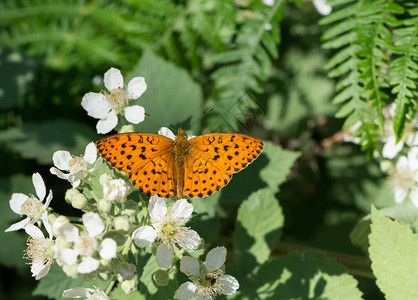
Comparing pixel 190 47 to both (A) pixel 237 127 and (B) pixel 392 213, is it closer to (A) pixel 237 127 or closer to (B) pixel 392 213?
(A) pixel 237 127

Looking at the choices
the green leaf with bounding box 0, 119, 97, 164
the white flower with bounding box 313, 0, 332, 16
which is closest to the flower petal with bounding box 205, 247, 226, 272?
the green leaf with bounding box 0, 119, 97, 164

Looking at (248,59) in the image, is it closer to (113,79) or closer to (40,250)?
(113,79)

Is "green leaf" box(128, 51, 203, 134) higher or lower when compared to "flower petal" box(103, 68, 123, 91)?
lower

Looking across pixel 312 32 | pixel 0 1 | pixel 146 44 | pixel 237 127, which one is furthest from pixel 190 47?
pixel 0 1

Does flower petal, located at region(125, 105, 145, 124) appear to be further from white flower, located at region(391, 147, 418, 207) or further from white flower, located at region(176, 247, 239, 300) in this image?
white flower, located at region(391, 147, 418, 207)

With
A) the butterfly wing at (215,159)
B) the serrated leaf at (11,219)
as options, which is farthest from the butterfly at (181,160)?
the serrated leaf at (11,219)

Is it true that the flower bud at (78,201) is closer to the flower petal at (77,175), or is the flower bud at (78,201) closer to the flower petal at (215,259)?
the flower petal at (77,175)

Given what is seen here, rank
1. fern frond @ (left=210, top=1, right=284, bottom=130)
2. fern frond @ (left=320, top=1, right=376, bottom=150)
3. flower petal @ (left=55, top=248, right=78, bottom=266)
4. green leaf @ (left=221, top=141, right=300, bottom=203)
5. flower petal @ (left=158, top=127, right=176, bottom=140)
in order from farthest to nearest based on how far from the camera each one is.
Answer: fern frond @ (left=210, top=1, right=284, bottom=130), green leaf @ (left=221, top=141, right=300, bottom=203), fern frond @ (left=320, top=1, right=376, bottom=150), flower petal @ (left=158, top=127, right=176, bottom=140), flower petal @ (left=55, top=248, right=78, bottom=266)

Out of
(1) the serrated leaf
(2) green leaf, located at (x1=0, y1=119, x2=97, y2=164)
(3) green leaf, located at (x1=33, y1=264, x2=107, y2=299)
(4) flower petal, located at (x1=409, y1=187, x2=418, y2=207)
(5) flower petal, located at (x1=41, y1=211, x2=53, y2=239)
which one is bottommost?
(1) the serrated leaf
